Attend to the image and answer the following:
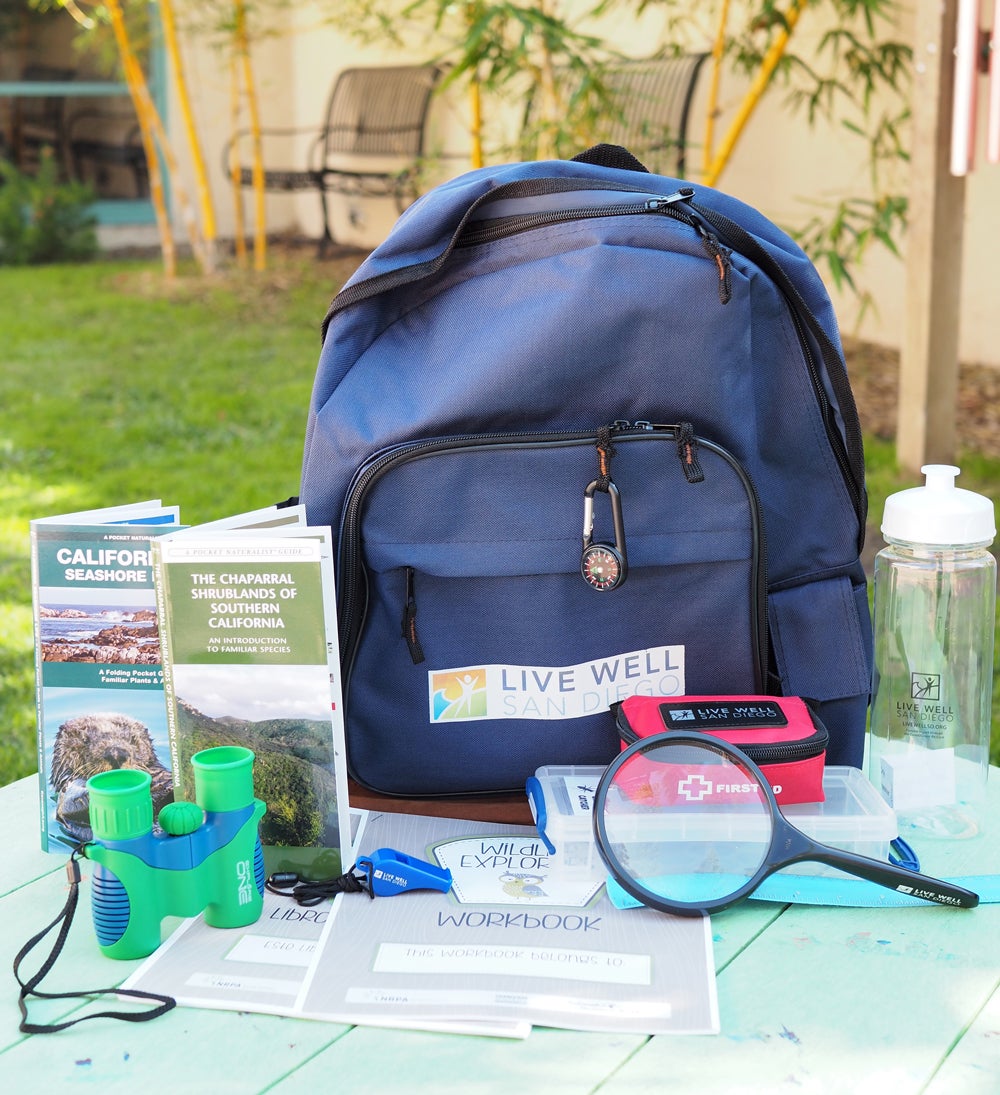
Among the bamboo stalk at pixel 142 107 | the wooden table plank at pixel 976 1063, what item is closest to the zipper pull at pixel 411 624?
the wooden table plank at pixel 976 1063

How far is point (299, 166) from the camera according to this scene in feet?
26.3

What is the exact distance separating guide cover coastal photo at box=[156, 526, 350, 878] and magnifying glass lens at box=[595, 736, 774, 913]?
238 mm

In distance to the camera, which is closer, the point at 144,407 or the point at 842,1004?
the point at 842,1004

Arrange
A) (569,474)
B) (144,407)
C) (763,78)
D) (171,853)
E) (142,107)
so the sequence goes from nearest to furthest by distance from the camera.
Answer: (171,853), (569,474), (763,78), (144,407), (142,107)

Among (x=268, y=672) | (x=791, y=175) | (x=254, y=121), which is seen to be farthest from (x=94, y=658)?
(x=254, y=121)

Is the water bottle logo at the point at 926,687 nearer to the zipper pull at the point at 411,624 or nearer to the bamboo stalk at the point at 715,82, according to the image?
the zipper pull at the point at 411,624

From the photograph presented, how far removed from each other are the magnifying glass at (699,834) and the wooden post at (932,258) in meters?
2.40

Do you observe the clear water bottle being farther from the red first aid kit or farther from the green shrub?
the green shrub

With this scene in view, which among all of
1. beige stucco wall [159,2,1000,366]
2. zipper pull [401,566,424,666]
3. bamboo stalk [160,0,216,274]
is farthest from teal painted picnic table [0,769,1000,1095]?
bamboo stalk [160,0,216,274]

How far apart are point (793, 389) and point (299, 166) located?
735 cm

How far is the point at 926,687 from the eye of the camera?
1.18 metres

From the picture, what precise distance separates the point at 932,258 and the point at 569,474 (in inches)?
90.4

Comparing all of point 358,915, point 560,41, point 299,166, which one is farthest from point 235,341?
point 358,915

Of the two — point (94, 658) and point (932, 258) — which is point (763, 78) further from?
point (94, 658)
